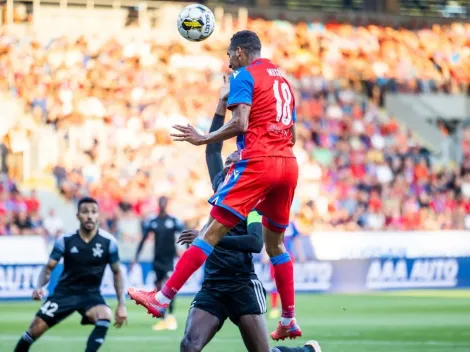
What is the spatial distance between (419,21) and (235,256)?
99.5 feet

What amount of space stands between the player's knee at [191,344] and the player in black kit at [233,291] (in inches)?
3.1

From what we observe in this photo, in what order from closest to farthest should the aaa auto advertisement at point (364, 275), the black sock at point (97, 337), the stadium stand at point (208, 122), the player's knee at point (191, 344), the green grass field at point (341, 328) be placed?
the player's knee at point (191, 344) < the black sock at point (97, 337) < the green grass field at point (341, 328) < the aaa auto advertisement at point (364, 275) < the stadium stand at point (208, 122)

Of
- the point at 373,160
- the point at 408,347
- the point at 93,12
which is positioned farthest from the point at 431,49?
the point at 408,347

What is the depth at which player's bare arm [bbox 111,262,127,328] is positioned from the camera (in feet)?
35.0

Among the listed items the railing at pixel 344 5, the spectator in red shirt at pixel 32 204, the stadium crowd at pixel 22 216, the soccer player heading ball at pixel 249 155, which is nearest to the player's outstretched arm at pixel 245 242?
the soccer player heading ball at pixel 249 155

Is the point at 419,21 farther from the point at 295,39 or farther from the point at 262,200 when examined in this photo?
the point at 262,200

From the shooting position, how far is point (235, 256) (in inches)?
325

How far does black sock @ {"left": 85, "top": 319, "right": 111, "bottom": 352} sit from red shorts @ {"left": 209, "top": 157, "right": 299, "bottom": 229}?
2976 mm

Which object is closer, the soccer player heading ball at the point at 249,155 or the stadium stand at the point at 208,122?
the soccer player heading ball at the point at 249,155

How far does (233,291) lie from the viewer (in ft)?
26.9

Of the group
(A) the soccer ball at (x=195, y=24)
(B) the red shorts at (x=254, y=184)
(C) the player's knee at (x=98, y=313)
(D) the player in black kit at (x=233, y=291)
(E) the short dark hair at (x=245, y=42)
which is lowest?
(C) the player's knee at (x=98, y=313)

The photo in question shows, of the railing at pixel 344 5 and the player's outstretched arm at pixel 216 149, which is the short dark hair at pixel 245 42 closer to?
the player's outstretched arm at pixel 216 149

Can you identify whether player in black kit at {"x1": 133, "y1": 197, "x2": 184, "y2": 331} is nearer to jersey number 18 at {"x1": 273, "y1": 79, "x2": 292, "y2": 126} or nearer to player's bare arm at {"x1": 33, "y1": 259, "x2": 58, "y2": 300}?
player's bare arm at {"x1": 33, "y1": 259, "x2": 58, "y2": 300}

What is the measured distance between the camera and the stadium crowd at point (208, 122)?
25953 millimetres
